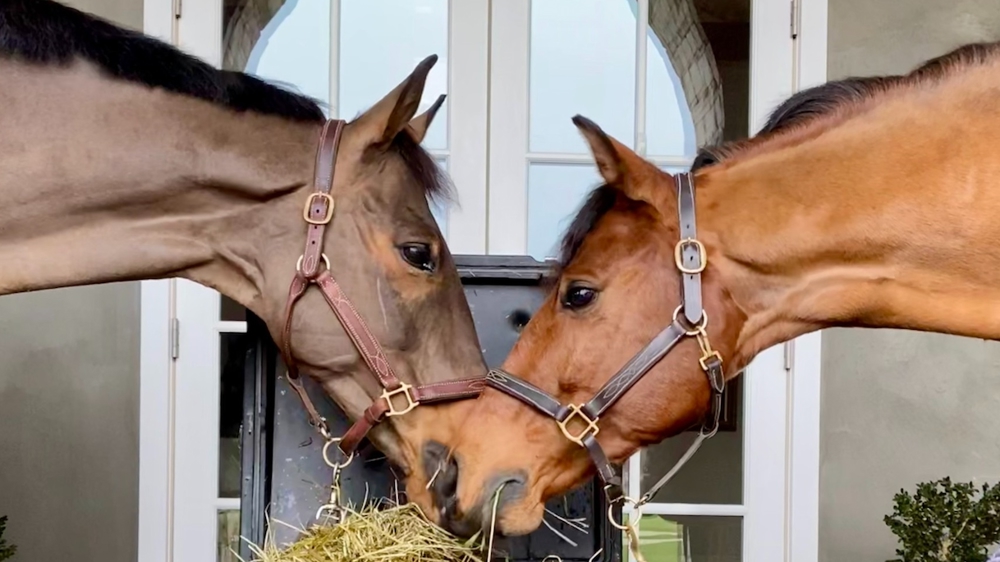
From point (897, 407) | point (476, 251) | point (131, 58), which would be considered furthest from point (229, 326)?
point (897, 407)

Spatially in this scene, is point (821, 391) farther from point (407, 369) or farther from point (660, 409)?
point (407, 369)

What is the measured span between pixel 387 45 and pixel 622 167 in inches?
52.0

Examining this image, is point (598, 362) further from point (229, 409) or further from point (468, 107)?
point (229, 409)

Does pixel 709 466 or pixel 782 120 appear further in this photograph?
pixel 709 466

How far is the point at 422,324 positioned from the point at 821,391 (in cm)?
143

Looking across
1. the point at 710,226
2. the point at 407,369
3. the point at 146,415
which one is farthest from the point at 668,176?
the point at 146,415

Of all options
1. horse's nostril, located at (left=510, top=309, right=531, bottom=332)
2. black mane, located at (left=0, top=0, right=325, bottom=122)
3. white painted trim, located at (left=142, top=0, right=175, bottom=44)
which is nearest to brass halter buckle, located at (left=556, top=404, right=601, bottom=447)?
horse's nostril, located at (left=510, top=309, right=531, bottom=332)

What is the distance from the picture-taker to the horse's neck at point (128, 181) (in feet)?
4.06

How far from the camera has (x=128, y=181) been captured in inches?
49.8

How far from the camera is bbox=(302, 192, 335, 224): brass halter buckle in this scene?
4.20 ft

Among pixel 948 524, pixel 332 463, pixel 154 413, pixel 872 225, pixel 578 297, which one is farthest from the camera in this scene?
pixel 154 413

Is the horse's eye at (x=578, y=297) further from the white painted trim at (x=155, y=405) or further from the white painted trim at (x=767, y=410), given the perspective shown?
the white painted trim at (x=155, y=405)

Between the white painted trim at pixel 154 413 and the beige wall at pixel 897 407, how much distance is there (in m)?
1.80

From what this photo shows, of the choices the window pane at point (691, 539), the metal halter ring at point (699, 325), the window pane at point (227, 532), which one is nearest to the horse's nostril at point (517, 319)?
the metal halter ring at point (699, 325)
